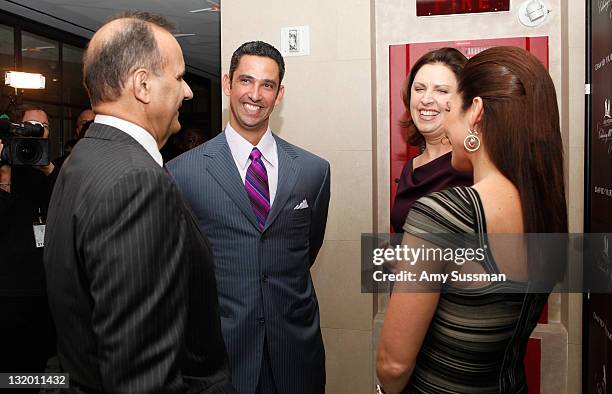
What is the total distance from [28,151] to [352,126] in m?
1.29

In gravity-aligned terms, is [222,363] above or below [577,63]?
below

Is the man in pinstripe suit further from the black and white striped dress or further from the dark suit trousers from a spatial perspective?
the dark suit trousers

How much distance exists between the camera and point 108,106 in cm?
102

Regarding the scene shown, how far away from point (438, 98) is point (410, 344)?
1092mm

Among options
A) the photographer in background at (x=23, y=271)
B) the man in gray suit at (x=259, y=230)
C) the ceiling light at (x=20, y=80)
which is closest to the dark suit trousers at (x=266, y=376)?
the man in gray suit at (x=259, y=230)

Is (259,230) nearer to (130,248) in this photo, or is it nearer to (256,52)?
(256,52)

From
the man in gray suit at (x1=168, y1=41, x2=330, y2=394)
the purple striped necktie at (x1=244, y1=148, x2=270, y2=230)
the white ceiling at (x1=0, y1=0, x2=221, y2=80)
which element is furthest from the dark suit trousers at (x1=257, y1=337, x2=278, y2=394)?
the white ceiling at (x1=0, y1=0, x2=221, y2=80)

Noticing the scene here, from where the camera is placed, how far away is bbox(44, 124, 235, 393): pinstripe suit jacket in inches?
33.0

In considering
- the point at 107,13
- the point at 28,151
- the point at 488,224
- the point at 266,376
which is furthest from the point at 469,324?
the point at 107,13

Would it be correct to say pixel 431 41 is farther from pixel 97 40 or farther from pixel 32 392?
pixel 32 392

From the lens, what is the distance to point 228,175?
5.47ft

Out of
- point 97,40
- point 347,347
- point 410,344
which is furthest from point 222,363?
point 347,347

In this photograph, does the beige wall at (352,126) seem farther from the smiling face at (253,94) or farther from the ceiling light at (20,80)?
the ceiling light at (20,80)

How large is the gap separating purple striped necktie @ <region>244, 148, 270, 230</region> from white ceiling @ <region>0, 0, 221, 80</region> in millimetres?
1826
